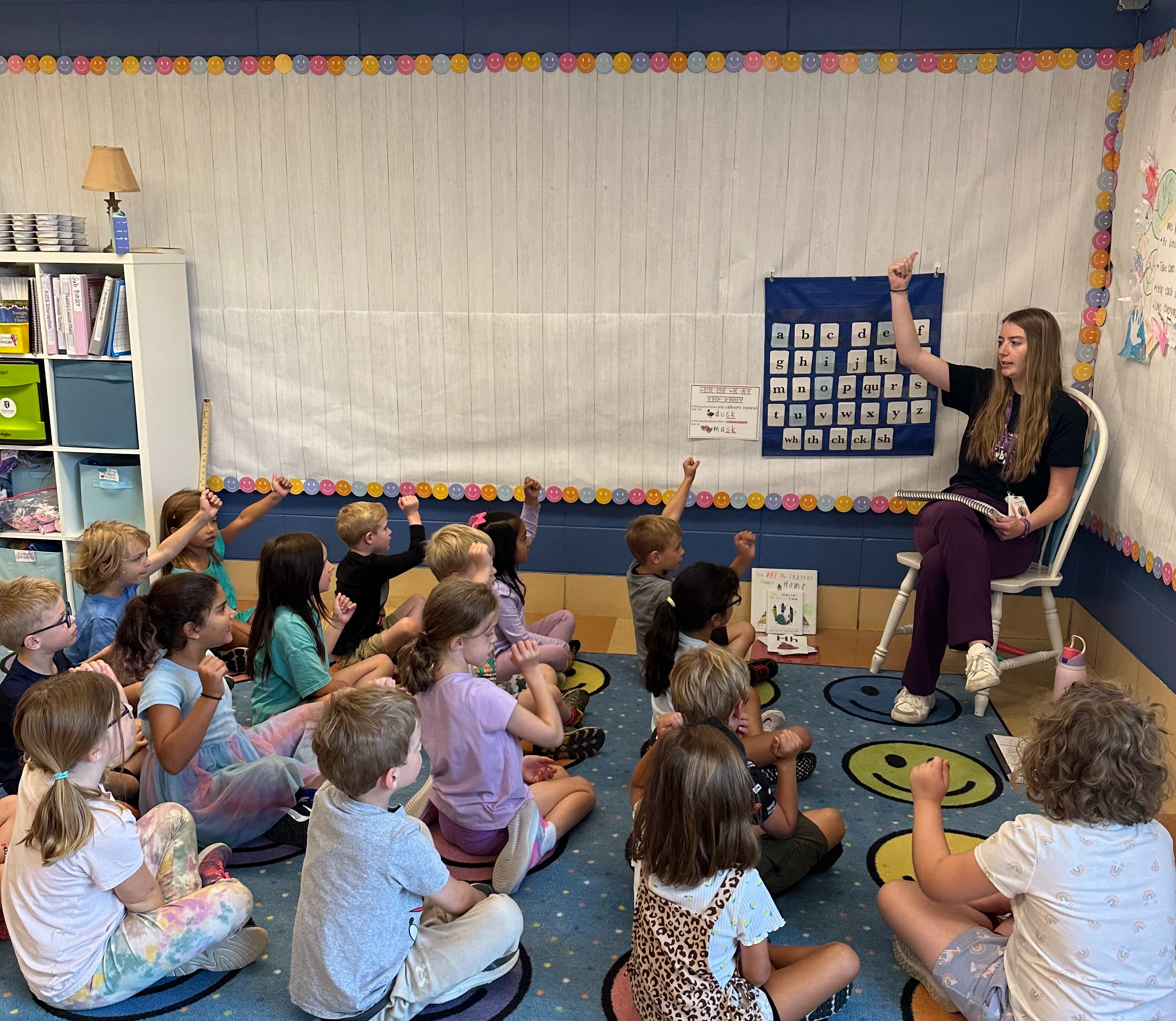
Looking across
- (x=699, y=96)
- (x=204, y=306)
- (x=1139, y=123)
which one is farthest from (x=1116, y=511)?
(x=204, y=306)

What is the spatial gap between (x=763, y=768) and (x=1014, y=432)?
1.56 m

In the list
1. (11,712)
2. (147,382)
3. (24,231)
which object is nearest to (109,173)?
(24,231)

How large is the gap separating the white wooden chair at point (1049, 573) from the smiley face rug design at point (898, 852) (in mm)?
768

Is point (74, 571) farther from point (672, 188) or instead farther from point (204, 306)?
point (672, 188)

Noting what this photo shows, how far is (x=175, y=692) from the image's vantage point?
240 cm

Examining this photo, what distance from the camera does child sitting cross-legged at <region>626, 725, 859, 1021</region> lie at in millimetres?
1729

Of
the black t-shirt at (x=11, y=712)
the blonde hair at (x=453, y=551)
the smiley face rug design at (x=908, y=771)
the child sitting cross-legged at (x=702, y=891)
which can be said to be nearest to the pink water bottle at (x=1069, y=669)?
the smiley face rug design at (x=908, y=771)

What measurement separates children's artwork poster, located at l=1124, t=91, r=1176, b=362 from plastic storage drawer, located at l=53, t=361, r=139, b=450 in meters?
3.37

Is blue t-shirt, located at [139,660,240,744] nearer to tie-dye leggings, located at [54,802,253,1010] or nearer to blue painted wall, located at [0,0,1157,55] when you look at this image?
tie-dye leggings, located at [54,802,253,1010]

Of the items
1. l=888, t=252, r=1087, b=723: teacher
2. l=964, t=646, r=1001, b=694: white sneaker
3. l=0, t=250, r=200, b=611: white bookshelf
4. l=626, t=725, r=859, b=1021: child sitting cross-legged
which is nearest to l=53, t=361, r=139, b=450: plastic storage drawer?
l=0, t=250, r=200, b=611: white bookshelf

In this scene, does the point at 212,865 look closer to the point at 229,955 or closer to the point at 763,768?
the point at 229,955

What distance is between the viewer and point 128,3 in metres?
3.94

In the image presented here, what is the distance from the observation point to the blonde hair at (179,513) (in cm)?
336

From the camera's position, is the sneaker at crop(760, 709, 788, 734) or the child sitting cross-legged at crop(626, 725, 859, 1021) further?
the sneaker at crop(760, 709, 788, 734)
